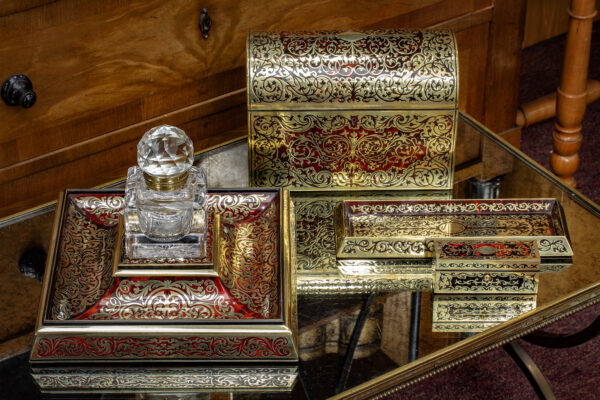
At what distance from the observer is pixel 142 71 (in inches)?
51.6

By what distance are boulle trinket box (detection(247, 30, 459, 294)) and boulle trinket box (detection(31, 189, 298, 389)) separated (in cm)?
16

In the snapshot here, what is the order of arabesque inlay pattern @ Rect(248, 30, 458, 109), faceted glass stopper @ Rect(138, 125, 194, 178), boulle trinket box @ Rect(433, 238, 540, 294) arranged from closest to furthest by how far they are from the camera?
faceted glass stopper @ Rect(138, 125, 194, 178) < boulle trinket box @ Rect(433, 238, 540, 294) < arabesque inlay pattern @ Rect(248, 30, 458, 109)

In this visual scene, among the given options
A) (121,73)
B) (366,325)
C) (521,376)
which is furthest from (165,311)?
(521,376)

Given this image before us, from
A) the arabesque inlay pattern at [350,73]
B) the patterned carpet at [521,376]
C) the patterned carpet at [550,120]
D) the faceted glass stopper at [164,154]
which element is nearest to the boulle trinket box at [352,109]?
the arabesque inlay pattern at [350,73]

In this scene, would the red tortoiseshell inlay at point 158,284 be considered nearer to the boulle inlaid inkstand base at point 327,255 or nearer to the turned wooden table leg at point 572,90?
the boulle inlaid inkstand base at point 327,255

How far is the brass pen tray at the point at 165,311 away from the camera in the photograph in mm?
876

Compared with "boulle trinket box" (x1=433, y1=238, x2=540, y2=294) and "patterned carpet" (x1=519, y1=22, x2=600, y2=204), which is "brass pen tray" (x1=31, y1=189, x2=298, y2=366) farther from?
"patterned carpet" (x1=519, y1=22, x2=600, y2=204)

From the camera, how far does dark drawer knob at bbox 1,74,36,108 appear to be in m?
1.17

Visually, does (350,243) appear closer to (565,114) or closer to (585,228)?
(585,228)

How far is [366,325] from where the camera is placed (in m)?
0.98

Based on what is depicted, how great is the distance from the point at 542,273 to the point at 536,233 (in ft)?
0.16

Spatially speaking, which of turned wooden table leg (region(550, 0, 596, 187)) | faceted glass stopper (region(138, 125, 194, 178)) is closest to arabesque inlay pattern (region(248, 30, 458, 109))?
faceted glass stopper (region(138, 125, 194, 178))

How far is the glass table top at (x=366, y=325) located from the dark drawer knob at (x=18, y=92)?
0.15 m

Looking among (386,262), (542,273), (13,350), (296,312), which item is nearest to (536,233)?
(542,273)
